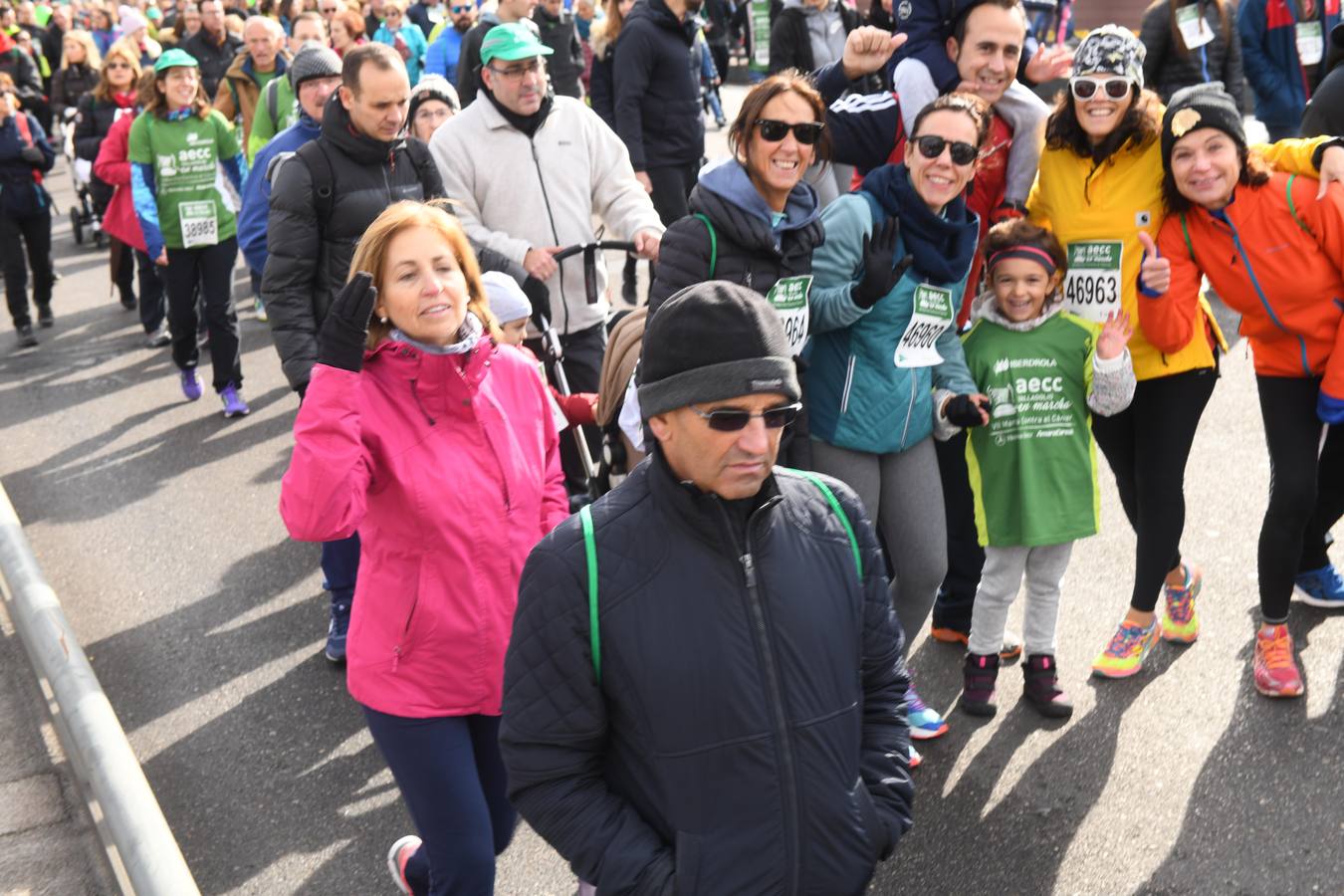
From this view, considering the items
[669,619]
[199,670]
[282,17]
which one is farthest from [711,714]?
[282,17]

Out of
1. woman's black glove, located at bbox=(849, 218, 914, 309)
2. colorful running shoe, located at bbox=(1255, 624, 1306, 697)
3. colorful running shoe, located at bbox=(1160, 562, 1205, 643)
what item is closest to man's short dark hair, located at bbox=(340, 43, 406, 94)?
woman's black glove, located at bbox=(849, 218, 914, 309)

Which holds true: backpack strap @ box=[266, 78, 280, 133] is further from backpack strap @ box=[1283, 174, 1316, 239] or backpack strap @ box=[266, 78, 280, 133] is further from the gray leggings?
backpack strap @ box=[1283, 174, 1316, 239]

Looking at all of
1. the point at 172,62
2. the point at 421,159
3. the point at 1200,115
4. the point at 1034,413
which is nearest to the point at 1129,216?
the point at 1200,115

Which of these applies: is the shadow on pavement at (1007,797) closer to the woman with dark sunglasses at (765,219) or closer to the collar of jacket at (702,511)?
the woman with dark sunglasses at (765,219)

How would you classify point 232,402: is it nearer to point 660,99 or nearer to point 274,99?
point 274,99

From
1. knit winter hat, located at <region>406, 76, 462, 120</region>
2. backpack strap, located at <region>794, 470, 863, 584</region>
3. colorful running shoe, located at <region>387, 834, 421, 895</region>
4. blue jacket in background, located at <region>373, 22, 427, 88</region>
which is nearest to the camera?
backpack strap, located at <region>794, 470, 863, 584</region>

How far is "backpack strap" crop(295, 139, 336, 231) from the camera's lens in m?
5.29

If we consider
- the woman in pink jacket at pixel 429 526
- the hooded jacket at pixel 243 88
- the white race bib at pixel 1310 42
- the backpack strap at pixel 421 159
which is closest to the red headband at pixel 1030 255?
the woman in pink jacket at pixel 429 526

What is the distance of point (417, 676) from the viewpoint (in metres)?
3.46

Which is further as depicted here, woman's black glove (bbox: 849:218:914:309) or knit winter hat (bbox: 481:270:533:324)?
knit winter hat (bbox: 481:270:533:324)

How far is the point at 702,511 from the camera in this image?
8.33 feet

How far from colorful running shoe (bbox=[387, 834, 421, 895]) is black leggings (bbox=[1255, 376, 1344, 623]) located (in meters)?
2.97

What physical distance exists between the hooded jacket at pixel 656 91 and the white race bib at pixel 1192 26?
2811 millimetres

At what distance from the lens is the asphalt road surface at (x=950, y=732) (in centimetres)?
430
